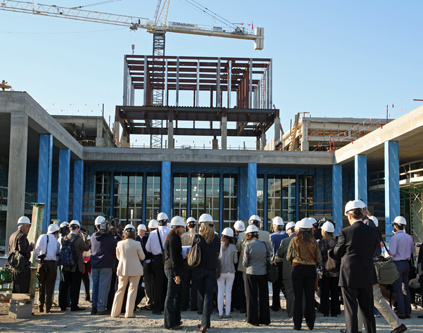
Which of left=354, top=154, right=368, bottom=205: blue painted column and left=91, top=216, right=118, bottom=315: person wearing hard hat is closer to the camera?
left=91, top=216, right=118, bottom=315: person wearing hard hat

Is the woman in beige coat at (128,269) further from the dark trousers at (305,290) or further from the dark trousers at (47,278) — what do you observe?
the dark trousers at (305,290)

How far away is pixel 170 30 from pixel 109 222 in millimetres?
60162

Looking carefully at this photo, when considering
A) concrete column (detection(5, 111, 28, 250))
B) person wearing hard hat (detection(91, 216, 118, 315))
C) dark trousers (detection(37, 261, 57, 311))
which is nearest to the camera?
person wearing hard hat (detection(91, 216, 118, 315))

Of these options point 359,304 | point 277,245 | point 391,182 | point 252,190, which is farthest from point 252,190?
point 359,304

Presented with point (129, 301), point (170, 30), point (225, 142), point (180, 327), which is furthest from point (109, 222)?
point (170, 30)

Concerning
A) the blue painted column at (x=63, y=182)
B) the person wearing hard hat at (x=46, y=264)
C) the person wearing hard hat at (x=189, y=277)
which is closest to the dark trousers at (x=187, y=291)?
A: the person wearing hard hat at (x=189, y=277)

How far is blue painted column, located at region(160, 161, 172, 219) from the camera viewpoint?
25.7 meters

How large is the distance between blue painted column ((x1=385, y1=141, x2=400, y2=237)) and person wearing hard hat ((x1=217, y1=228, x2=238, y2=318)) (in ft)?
39.7

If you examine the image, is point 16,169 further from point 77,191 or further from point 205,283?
point 205,283

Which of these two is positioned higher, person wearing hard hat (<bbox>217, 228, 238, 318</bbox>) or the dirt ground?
person wearing hard hat (<bbox>217, 228, 238, 318</bbox>)

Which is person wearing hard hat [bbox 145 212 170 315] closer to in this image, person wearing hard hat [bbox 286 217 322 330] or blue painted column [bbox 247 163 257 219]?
person wearing hard hat [bbox 286 217 322 330]

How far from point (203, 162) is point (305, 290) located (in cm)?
1902

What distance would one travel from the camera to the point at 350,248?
6492 mm

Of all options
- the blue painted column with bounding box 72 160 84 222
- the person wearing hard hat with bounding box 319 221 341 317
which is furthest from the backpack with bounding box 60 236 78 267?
the blue painted column with bounding box 72 160 84 222
